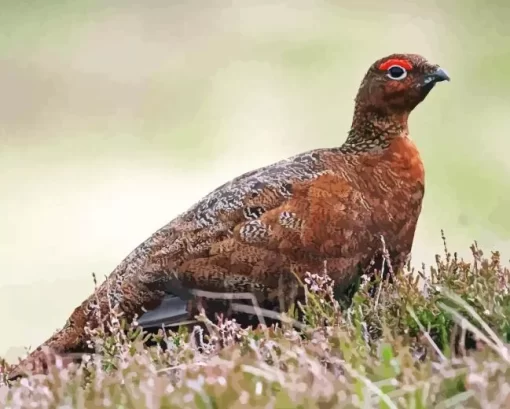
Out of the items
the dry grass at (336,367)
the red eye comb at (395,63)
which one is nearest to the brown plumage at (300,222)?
the red eye comb at (395,63)

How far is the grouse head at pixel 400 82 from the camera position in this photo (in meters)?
4.14

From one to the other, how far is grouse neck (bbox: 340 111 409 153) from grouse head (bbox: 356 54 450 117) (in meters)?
0.03

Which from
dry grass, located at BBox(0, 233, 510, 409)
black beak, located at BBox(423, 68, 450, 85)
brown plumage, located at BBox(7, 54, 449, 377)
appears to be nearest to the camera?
dry grass, located at BBox(0, 233, 510, 409)

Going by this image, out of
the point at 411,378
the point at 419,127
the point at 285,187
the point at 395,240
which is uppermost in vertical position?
the point at 419,127

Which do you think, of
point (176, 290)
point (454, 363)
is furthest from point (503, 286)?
point (176, 290)

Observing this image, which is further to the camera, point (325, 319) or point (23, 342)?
point (23, 342)

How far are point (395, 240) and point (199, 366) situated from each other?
1.79 metres

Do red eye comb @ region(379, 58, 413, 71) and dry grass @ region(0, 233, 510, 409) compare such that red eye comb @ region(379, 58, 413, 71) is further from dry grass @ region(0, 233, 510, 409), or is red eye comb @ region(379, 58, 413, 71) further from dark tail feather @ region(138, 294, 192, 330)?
dark tail feather @ region(138, 294, 192, 330)

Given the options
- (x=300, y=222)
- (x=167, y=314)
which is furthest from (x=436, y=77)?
(x=167, y=314)

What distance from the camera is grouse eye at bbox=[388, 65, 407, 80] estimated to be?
13.6ft

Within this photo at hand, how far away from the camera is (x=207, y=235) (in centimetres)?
386

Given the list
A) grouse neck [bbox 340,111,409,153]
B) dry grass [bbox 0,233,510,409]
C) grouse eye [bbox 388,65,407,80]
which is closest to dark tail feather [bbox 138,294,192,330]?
dry grass [bbox 0,233,510,409]

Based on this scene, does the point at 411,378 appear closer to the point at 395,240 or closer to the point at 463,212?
the point at 395,240

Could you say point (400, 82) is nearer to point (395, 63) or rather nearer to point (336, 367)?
point (395, 63)
